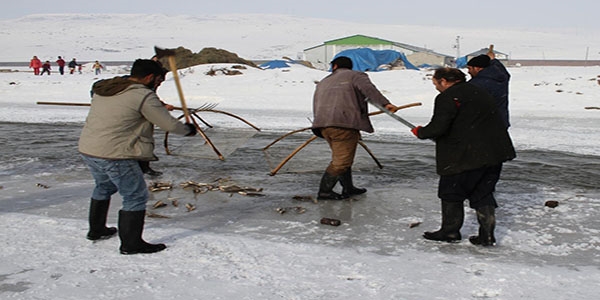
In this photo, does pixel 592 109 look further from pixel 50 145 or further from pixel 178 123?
pixel 178 123

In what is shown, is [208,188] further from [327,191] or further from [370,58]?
[370,58]

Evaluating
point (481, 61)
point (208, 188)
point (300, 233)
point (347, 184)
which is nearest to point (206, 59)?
point (208, 188)

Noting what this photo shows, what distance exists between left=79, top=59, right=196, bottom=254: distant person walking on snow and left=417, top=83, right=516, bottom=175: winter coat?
177 centimetres

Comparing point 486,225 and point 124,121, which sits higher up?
point 124,121

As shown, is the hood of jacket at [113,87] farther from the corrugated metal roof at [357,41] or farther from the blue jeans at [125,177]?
the corrugated metal roof at [357,41]

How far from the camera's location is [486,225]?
448 centimetres

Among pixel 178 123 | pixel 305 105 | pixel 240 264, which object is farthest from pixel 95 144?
pixel 305 105

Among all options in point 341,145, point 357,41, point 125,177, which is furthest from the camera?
point 357,41

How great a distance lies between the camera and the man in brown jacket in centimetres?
573

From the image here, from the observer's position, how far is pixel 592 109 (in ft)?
46.4

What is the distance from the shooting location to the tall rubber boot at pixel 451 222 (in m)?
4.56

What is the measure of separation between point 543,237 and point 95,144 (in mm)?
3391

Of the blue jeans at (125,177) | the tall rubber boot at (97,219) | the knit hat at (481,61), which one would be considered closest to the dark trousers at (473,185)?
the knit hat at (481,61)

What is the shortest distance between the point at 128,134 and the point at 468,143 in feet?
7.73
